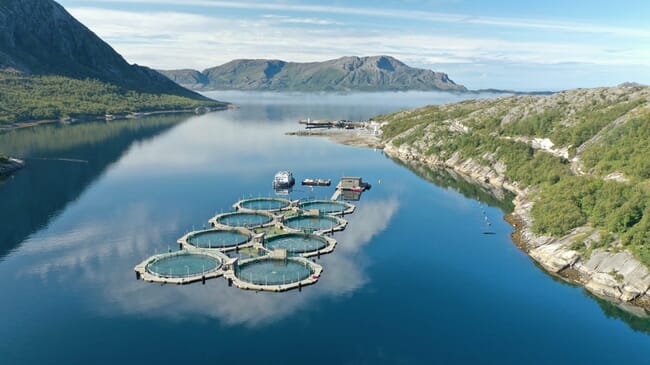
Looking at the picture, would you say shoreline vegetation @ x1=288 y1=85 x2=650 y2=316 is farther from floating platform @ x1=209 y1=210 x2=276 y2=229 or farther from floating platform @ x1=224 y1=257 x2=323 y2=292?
floating platform @ x1=209 y1=210 x2=276 y2=229

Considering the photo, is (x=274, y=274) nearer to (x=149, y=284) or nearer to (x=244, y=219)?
(x=149, y=284)

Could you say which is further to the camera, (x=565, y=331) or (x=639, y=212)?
(x=639, y=212)

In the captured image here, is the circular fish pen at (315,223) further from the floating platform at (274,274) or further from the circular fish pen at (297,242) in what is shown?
the floating platform at (274,274)

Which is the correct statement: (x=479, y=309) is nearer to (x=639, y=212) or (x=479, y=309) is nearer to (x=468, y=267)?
(x=468, y=267)

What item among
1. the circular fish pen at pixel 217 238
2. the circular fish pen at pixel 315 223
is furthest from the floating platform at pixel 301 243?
the circular fish pen at pixel 217 238

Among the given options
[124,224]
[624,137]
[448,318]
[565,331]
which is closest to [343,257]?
[448,318]

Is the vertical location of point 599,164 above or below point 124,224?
above

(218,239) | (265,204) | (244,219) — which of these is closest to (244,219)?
(244,219)
